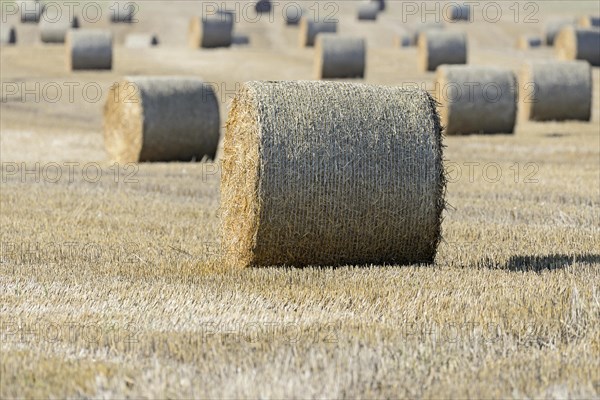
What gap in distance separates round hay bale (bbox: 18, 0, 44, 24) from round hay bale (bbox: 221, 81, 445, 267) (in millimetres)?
46122

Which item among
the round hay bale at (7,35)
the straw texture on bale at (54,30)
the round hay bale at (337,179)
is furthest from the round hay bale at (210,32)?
the round hay bale at (337,179)

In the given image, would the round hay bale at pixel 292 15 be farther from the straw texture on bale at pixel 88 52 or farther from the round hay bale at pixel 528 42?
the straw texture on bale at pixel 88 52

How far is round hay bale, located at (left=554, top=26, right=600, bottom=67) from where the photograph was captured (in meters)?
32.0

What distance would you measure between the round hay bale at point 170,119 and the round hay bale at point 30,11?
3657cm

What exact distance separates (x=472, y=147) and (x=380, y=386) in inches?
563

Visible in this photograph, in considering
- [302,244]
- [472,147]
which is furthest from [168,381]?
[472,147]

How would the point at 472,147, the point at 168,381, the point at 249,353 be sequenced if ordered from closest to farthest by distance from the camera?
the point at 168,381, the point at 249,353, the point at 472,147

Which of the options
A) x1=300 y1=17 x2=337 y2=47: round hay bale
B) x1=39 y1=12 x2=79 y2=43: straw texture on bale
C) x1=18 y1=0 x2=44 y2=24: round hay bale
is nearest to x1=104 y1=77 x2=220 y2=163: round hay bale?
x1=39 y1=12 x2=79 y2=43: straw texture on bale

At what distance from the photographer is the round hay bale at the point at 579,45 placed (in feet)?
105

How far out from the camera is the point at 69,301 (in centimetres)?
631

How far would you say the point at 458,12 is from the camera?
194 feet

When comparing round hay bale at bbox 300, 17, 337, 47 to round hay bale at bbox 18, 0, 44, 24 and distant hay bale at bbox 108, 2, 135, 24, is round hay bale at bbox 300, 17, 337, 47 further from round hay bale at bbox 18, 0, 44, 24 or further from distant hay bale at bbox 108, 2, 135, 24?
round hay bale at bbox 18, 0, 44, 24

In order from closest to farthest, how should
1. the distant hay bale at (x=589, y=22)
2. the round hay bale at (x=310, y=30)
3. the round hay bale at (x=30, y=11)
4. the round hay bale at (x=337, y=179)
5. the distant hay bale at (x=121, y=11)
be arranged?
the round hay bale at (x=337, y=179), the round hay bale at (x=310, y=30), the distant hay bale at (x=589, y=22), the round hay bale at (x=30, y=11), the distant hay bale at (x=121, y=11)

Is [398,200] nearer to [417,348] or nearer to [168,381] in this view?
[417,348]
